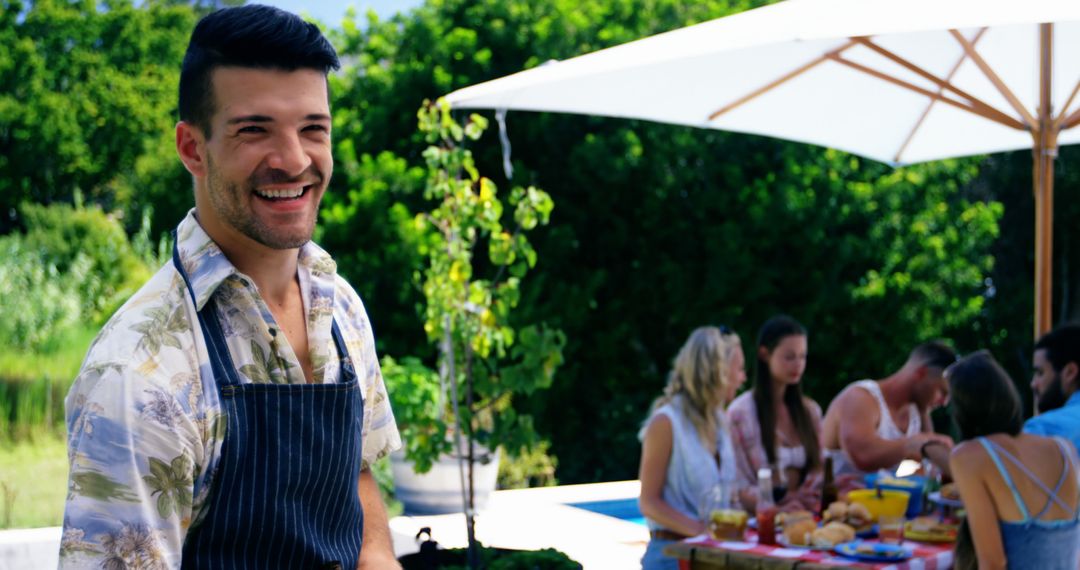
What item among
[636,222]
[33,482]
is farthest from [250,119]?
[636,222]

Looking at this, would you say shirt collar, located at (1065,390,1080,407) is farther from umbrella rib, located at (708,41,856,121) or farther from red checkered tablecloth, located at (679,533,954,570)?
umbrella rib, located at (708,41,856,121)

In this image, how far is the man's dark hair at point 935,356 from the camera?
17.8 ft

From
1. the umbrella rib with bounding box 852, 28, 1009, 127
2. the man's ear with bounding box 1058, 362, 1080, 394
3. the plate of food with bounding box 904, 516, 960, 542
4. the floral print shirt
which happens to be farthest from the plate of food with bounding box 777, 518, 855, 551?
the floral print shirt

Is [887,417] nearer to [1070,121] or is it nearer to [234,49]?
[1070,121]

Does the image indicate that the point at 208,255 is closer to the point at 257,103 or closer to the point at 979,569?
the point at 257,103

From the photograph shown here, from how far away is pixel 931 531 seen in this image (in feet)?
13.9

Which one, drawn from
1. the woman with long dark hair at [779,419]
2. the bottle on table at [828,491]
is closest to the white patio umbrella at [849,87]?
the woman with long dark hair at [779,419]

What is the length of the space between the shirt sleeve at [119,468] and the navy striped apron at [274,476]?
92 millimetres

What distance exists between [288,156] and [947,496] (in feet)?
12.1

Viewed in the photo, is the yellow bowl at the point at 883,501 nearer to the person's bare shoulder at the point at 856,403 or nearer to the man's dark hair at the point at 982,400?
the man's dark hair at the point at 982,400

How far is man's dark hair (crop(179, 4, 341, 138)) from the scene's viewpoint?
4.50 feet

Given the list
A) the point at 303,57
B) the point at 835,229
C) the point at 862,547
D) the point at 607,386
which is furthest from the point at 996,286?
the point at 303,57

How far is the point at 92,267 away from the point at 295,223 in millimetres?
15813

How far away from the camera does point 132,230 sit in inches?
1058
